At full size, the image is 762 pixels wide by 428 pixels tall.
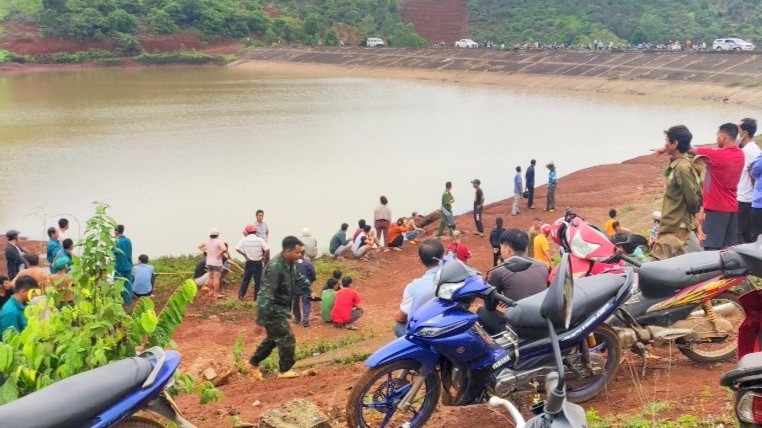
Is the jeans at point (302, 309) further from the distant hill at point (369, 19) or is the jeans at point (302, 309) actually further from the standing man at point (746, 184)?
the distant hill at point (369, 19)

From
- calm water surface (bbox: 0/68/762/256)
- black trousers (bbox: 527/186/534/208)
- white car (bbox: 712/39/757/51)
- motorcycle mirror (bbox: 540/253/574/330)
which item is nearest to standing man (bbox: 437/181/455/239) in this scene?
calm water surface (bbox: 0/68/762/256)

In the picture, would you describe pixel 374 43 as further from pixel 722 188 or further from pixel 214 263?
pixel 722 188

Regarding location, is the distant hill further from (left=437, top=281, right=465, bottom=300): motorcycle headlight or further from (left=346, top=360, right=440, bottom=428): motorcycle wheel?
(left=437, top=281, right=465, bottom=300): motorcycle headlight

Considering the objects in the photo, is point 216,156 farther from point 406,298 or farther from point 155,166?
point 406,298

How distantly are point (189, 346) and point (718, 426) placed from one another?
6563 mm

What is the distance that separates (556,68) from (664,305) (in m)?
54.8

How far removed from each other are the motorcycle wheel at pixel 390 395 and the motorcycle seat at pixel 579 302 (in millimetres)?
642

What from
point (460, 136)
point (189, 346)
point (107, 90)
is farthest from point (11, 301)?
point (107, 90)

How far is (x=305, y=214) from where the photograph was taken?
20156 mm

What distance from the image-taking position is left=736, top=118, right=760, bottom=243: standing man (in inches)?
275

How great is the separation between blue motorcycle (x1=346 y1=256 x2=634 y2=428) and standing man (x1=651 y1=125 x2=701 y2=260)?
1850mm

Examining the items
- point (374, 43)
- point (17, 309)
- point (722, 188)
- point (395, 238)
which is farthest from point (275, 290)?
point (374, 43)

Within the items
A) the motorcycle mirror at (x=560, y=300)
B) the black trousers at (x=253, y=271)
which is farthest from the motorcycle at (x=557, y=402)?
the black trousers at (x=253, y=271)

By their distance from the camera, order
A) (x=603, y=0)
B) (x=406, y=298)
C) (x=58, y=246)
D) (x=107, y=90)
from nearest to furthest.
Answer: (x=406, y=298)
(x=58, y=246)
(x=107, y=90)
(x=603, y=0)
